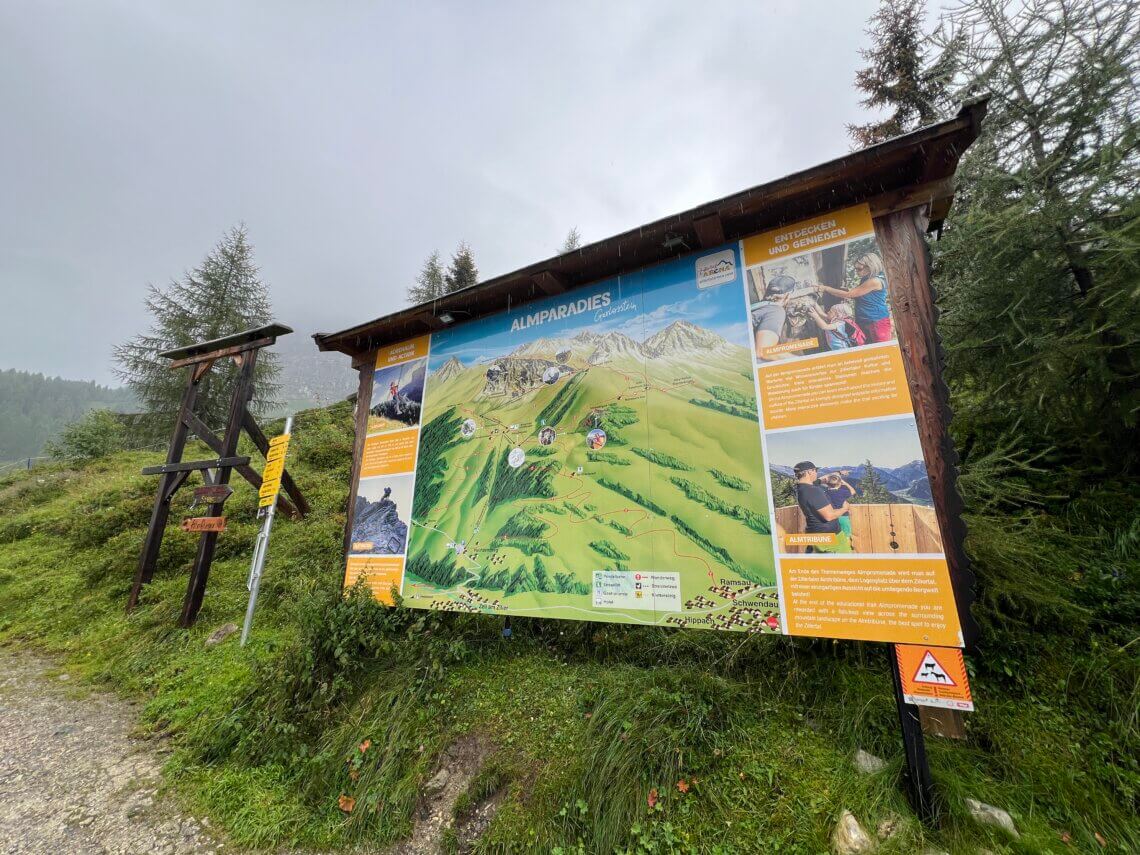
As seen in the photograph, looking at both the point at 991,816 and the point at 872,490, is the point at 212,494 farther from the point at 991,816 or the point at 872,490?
the point at 991,816

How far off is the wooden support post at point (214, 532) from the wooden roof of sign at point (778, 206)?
3883 mm

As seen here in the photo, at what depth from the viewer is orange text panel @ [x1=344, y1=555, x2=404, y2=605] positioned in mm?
4902

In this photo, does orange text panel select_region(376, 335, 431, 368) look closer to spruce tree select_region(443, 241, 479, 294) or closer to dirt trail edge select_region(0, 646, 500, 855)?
dirt trail edge select_region(0, 646, 500, 855)

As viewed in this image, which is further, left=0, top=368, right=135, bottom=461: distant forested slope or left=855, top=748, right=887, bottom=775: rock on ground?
left=0, top=368, right=135, bottom=461: distant forested slope

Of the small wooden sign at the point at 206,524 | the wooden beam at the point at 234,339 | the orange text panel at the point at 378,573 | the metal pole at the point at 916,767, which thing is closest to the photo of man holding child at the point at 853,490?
the metal pole at the point at 916,767

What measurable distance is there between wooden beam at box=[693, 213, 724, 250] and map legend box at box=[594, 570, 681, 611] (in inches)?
115

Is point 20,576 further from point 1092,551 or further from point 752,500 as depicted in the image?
point 1092,551

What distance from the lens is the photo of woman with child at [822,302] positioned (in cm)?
318

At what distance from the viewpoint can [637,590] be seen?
11.8 ft

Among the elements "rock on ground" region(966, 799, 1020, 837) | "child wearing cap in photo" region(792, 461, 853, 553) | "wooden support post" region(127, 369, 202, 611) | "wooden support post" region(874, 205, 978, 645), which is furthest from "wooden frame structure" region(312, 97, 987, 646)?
"wooden support post" region(127, 369, 202, 611)

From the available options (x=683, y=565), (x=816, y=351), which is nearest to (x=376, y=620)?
(x=683, y=565)

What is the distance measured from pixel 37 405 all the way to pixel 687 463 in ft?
552

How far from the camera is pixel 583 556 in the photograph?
3922 mm

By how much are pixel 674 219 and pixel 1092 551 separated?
464cm
